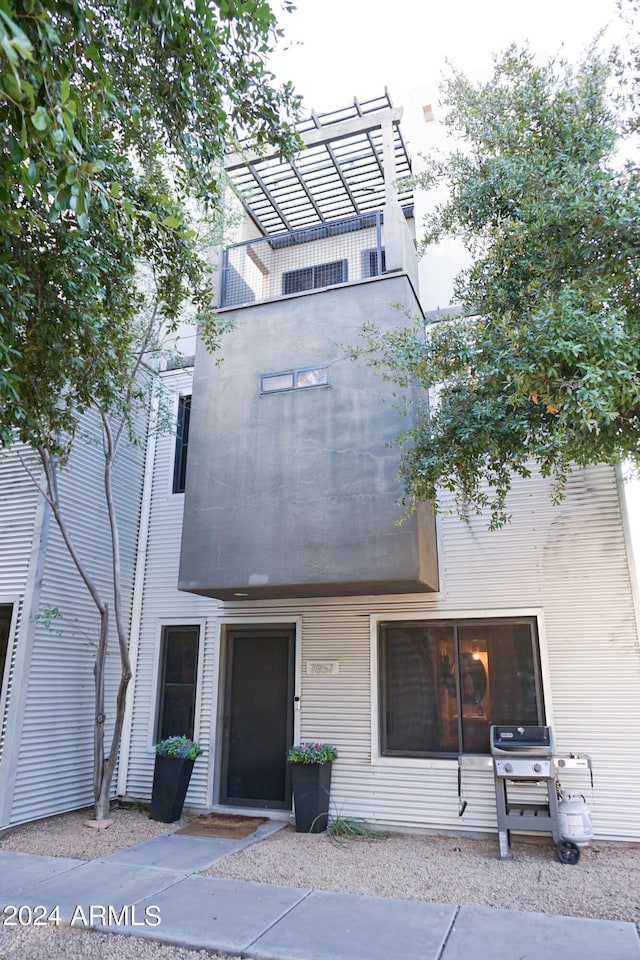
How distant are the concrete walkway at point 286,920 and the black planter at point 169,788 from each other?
1694 mm

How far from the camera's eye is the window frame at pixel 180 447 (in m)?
9.29

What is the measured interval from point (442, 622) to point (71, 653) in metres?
4.54

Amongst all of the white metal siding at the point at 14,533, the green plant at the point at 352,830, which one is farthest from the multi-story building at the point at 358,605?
the white metal siding at the point at 14,533

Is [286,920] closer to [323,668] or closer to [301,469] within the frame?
[323,668]

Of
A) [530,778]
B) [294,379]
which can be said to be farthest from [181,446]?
[530,778]

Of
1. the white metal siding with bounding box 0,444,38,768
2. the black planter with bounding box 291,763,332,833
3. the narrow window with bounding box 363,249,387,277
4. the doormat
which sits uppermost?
the narrow window with bounding box 363,249,387,277

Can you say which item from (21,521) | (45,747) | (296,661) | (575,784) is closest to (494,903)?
(575,784)

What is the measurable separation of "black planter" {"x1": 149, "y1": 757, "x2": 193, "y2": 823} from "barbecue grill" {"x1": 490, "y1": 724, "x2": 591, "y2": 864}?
354cm

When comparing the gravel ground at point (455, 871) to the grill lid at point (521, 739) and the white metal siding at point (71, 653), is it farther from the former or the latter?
the white metal siding at point (71, 653)

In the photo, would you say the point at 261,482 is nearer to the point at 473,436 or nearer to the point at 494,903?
the point at 473,436

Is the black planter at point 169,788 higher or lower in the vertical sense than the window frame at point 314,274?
lower

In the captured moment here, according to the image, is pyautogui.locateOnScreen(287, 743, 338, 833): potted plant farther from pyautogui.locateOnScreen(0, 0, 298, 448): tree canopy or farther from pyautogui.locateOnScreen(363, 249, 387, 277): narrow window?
pyautogui.locateOnScreen(363, 249, 387, 277): narrow window

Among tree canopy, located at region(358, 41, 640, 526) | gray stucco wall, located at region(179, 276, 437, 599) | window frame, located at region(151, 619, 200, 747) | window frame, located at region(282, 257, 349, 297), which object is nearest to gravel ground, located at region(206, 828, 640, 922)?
window frame, located at region(151, 619, 200, 747)

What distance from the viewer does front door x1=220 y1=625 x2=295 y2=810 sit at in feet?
25.5
